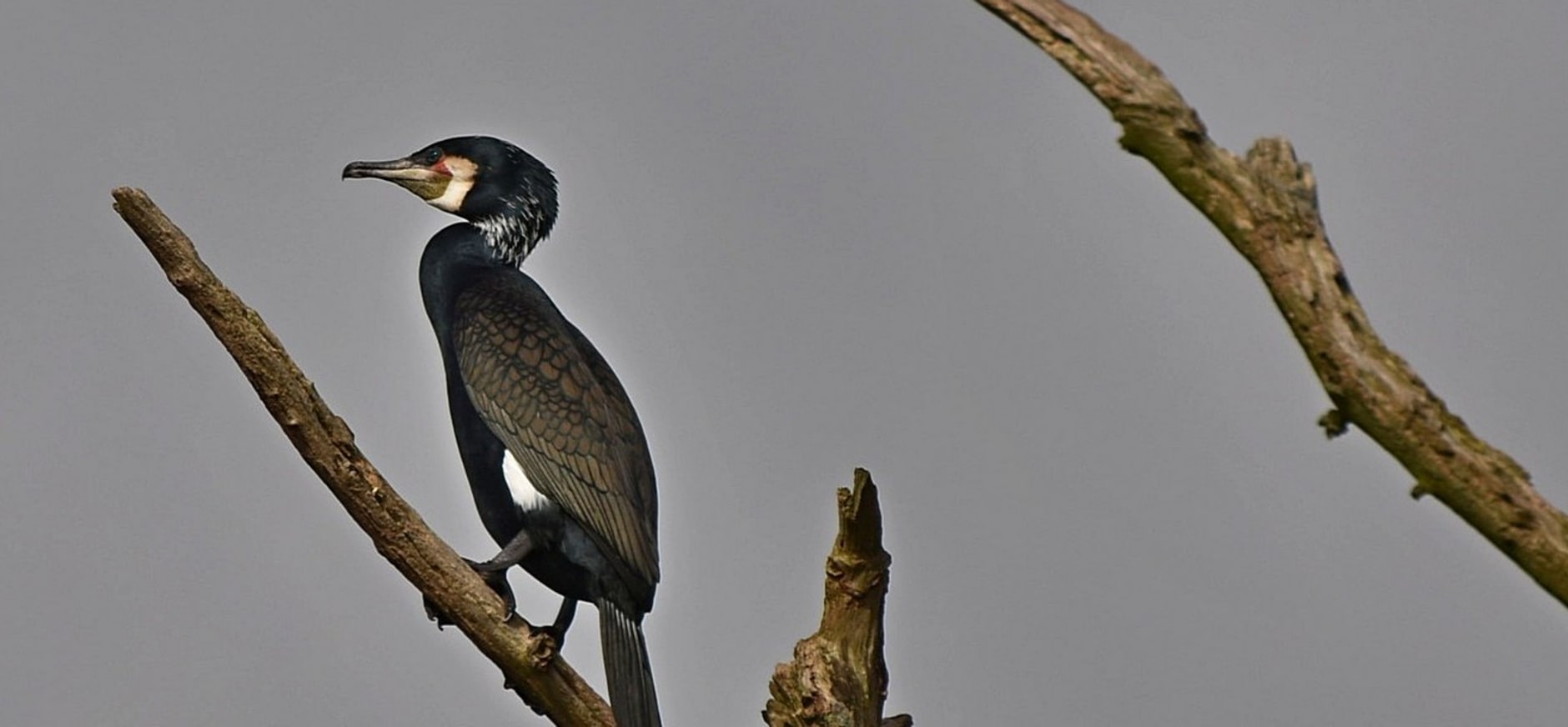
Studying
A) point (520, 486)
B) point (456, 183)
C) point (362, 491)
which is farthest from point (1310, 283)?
point (456, 183)

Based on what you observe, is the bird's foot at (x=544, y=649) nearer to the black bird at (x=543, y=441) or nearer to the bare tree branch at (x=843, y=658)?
the black bird at (x=543, y=441)

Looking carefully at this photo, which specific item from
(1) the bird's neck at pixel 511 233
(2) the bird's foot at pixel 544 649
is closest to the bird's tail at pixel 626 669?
(2) the bird's foot at pixel 544 649

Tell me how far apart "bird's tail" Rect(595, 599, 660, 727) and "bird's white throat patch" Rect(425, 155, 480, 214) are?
1499 mm

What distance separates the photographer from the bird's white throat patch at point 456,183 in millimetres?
6906

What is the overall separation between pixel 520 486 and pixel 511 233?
100 centimetres

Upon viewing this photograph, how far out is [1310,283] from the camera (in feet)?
13.5

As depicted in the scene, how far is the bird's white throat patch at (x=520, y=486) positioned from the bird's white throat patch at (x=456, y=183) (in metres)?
0.98

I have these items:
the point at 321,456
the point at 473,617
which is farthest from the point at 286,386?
the point at 473,617

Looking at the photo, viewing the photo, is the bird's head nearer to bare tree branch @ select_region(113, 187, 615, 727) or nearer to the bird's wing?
the bird's wing

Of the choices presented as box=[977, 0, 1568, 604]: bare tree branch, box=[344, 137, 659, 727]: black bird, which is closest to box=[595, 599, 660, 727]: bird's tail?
box=[344, 137, 659, 727]: black bird

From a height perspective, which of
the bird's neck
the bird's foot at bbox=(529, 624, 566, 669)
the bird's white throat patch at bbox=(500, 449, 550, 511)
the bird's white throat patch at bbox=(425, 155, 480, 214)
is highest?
the bird's white throat patch at bbox=(425, 155, 480, 214)

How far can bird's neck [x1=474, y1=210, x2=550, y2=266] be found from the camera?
6.88 m

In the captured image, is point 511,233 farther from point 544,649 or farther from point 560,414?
point 544,649

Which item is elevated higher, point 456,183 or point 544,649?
point 456,183
